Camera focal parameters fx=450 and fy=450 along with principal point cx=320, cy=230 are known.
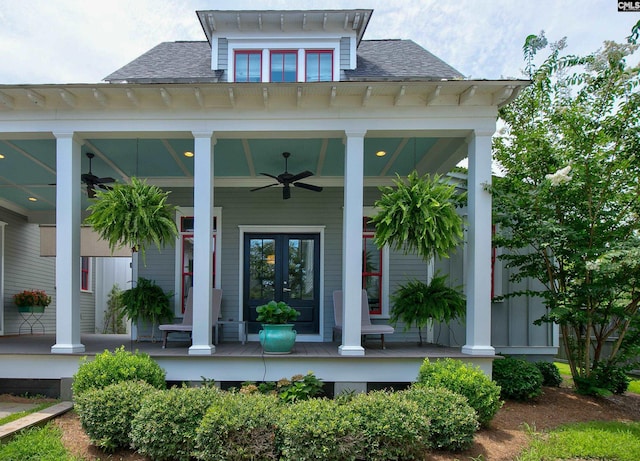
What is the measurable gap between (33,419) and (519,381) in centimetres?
517

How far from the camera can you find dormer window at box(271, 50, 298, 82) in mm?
7395

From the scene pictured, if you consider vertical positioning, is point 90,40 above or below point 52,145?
above

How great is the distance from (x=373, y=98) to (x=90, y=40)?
19.3 ft

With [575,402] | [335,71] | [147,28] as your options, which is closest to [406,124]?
[335,71]

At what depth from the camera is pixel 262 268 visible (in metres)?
7.61

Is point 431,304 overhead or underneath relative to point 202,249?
underneath

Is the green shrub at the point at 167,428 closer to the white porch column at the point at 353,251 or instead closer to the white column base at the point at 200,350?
the white column base at the point at 200,350

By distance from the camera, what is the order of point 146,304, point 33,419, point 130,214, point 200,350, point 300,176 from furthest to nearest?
point 146,304
point 300,176
point 200,350
point 130,214
point 33,419

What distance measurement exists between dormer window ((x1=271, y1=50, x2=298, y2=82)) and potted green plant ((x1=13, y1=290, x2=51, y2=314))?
669 cm

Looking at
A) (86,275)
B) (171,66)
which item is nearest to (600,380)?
(171,66)

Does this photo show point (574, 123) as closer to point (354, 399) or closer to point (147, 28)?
point (354, 399)

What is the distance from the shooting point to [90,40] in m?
8.09

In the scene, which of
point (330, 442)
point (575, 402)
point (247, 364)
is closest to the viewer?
point (330, 442)

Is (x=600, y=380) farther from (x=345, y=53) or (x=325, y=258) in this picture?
(x=345, y=53)
